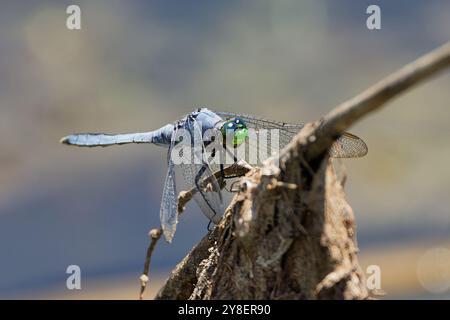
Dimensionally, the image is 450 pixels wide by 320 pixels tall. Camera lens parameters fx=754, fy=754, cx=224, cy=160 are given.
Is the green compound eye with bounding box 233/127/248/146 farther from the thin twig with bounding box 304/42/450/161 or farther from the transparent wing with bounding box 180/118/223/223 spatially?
the thin twig with bounding box 304/42/450/161

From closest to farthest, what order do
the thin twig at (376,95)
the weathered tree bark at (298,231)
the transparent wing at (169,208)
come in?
the thin twig at (376,95)
the weathered tree bark at (298,231)
the transparent wing at (169,208)

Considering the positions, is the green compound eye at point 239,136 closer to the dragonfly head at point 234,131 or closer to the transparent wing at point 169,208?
the dragonfly head at point 234,131

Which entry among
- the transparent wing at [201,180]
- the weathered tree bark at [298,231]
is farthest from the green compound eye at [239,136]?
the weathered tree bark at [298,231]

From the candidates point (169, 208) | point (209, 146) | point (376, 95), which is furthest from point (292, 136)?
point (376, 95)

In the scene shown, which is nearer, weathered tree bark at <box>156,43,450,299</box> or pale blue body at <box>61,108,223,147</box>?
weathered tree bark at <box>156,43,450,299</box>

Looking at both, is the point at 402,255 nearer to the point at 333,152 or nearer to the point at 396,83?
the point at 333,152

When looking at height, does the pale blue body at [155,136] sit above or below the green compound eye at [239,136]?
above

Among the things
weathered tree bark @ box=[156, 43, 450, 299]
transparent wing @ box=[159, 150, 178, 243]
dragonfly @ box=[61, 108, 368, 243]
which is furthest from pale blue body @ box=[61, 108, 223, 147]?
weathered tree bark @ box=[156, 43, 450, 299]
